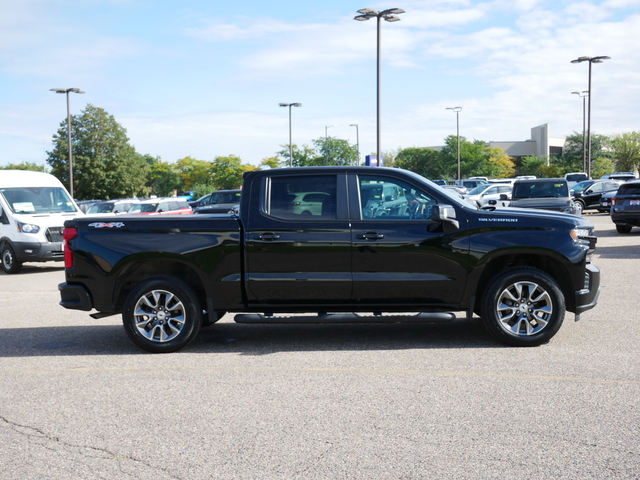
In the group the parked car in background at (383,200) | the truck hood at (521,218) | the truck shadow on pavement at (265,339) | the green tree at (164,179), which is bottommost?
the truck shadow on pavement at (265,339)

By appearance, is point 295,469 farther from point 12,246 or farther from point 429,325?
point 12,246

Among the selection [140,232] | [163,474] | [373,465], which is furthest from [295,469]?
[140,232]

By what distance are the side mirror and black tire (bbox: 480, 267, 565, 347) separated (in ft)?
2.29

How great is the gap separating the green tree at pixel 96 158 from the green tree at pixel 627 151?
64.3 metres

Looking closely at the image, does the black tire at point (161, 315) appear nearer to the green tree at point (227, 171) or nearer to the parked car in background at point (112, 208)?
the parked car in background at point (112, 208)

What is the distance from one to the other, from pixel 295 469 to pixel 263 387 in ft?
6.18

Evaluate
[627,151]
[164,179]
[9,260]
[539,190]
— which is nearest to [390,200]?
[9,260]

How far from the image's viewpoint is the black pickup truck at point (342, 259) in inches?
291

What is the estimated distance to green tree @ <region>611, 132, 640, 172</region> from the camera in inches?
3932

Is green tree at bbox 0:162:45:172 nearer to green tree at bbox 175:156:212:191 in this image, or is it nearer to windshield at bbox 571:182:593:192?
green tree at bbox 175:156:212:191

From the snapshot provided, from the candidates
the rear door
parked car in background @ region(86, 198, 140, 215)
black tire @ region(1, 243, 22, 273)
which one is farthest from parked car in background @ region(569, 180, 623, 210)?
the rear door

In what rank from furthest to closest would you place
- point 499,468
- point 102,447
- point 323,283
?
point 323,283
point 102,447
point 499,468

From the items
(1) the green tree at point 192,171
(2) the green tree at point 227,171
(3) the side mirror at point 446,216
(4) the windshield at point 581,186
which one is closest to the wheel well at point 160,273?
→ (3) the side mirror at point 446,216

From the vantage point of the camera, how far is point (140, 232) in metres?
7.59
